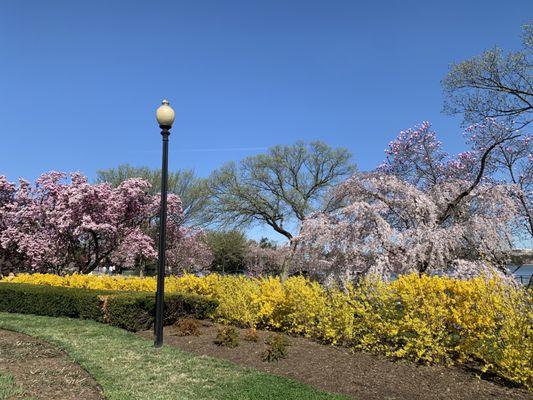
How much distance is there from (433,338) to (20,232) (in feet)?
53.6

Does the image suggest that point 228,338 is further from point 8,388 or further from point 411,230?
point 411,230

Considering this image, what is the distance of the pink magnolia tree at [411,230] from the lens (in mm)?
8531

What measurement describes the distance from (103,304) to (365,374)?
236 inches

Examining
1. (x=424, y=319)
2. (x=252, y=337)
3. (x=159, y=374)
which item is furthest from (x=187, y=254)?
(x=424, y=319)

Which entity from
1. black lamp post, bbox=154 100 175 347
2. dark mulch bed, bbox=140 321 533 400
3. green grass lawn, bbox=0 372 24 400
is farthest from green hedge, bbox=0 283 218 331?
→ green grass lawn, bbox=0 372 24 400

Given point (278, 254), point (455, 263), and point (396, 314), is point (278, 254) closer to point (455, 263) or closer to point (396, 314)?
point (455, 263)

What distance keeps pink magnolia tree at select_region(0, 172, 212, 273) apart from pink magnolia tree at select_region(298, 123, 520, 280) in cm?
856

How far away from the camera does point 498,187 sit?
360 inches

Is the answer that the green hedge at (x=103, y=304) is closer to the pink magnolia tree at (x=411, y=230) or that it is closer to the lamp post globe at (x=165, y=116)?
the pink magnolia tree at (x=411, y=230)

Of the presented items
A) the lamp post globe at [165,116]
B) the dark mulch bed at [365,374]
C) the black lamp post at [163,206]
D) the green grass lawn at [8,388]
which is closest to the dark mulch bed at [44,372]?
the green grass lawn at [8,388]

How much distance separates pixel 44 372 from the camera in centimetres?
520

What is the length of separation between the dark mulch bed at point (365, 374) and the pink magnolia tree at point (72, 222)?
10.3 m

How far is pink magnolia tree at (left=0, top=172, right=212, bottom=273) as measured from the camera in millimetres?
15828

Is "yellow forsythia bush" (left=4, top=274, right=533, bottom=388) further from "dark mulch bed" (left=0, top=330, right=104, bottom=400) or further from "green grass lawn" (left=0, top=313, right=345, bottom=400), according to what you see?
"dark mulch bed" (left=0, top=330, right=104, bottom=400)
